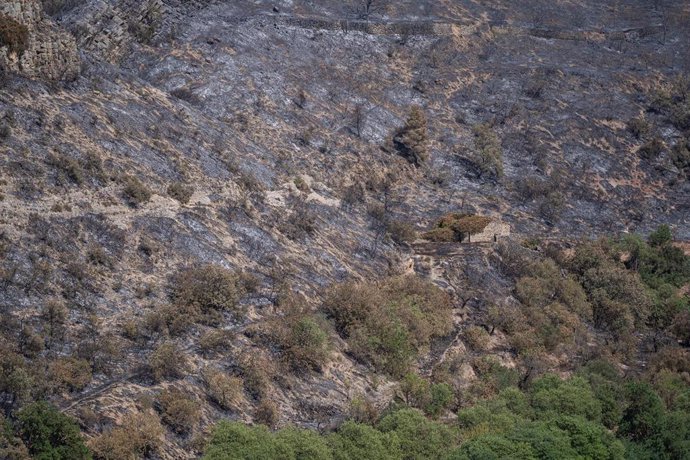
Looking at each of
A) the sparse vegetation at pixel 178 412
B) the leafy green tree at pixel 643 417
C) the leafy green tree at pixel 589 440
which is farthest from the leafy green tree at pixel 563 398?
the sparse vegetation at pixel 178 412

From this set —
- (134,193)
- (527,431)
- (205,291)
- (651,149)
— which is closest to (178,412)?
(205,291)

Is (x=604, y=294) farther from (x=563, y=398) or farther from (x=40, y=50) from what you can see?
(x=40, y=50)

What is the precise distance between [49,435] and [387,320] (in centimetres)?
1961

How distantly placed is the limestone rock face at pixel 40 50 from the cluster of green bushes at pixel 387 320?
1644 centimetres

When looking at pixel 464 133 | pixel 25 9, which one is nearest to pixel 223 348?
pixel 25 9

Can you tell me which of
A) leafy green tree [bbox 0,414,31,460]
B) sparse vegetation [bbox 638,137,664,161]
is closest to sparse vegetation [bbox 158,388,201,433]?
leafy green tree [bbox 0,414,31,460]

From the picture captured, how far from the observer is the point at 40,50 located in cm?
5403

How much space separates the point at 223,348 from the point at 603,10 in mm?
57975

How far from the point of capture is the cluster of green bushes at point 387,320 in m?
50.3

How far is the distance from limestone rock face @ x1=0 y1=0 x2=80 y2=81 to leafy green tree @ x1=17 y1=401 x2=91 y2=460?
70.2 feet

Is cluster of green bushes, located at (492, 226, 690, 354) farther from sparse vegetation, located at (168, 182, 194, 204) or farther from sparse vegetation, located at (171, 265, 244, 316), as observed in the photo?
sparse vegetation, located at (168, 182, 194, 204)

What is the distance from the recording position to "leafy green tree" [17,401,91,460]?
35.1m

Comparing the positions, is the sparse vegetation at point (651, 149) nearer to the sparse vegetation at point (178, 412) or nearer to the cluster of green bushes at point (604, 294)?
the cluster of green bushes at point (604, 294)

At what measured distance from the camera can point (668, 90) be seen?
3275 inches
